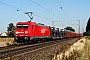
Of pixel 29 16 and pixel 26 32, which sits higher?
pixel 29 16

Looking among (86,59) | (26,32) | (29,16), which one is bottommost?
(86,59)

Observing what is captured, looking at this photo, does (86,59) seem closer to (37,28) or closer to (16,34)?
(16,34)

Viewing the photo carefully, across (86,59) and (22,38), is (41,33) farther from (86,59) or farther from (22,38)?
(86,59)

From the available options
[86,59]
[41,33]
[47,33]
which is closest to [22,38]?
[41,33]

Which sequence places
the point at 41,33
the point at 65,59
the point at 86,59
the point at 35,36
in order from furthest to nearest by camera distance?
the point at 41,33 < the point at 35,36 < the point at 86,59 < the point at 65,59

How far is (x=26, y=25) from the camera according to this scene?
32.5 m

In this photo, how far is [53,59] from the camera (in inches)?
410

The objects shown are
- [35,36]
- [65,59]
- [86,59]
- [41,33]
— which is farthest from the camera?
[41,33]

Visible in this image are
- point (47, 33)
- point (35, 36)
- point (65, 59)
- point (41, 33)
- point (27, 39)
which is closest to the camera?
point (65, 59)

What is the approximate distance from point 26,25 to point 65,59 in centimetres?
2292

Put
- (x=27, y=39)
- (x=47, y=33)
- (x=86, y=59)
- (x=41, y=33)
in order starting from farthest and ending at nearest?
(x=47, y=33) < (x=41, y=33) < (x=27, y=39) < (x=86, y=59)

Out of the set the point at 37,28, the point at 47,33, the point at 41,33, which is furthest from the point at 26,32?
the point at 47,33

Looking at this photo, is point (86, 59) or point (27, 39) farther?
point (27, 39)

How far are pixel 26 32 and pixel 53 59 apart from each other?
→ 71.2 feet
